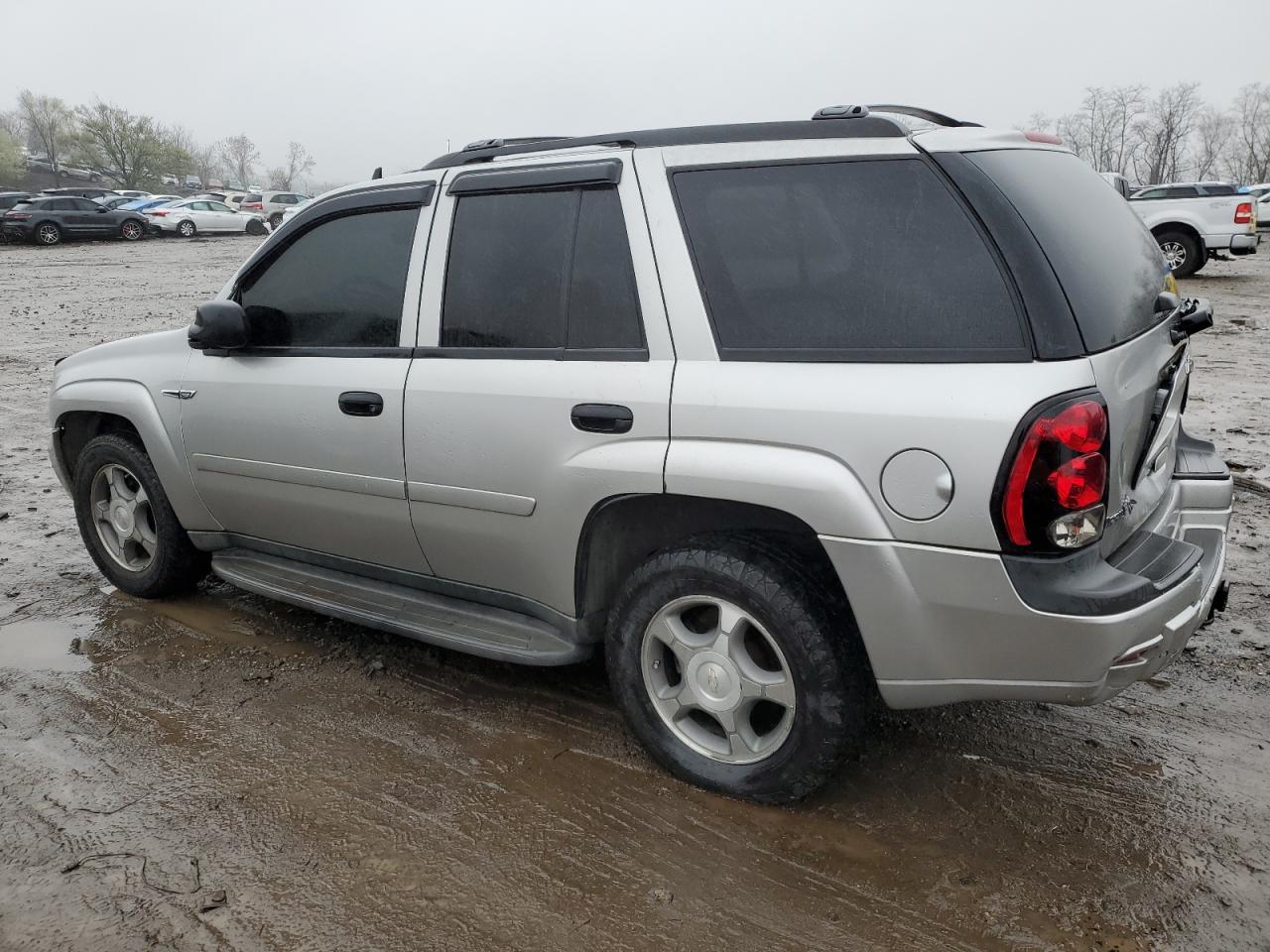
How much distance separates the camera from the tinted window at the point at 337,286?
3.60 metres

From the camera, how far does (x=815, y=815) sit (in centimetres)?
293

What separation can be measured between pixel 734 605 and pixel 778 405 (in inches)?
22.7

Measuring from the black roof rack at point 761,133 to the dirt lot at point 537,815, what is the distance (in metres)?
1.86

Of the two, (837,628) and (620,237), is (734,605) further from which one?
(620,237)

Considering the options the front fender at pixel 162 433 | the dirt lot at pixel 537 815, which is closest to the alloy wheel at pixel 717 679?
the dirt lot at pixel 537 815

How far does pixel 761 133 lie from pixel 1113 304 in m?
1.05

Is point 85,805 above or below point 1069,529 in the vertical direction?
below

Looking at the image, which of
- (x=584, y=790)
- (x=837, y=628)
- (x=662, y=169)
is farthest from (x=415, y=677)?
(x=662, y=169)

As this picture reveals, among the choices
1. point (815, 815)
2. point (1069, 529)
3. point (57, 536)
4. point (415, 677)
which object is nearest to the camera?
point (1069, 529)

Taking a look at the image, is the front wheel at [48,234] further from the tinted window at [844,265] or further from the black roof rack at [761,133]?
the tinted window at [844,265]

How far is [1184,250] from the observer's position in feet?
58.3

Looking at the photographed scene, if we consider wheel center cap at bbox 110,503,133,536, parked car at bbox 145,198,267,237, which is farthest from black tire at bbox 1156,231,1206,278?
parked car at bbox 145,198,267,237

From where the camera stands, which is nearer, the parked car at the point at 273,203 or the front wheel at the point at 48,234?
the front wheel at the point at 48,234

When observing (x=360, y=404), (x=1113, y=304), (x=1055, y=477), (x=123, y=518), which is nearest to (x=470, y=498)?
(x=360, y=404)
